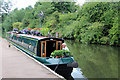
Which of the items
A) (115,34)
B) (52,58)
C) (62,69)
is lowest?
(62,69)

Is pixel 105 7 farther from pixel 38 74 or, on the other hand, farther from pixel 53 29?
pixel 38 74

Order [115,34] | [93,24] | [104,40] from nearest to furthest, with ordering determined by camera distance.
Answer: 1. [115,34]
2. [104,40]
3. [93,24]

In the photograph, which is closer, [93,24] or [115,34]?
[115,34]

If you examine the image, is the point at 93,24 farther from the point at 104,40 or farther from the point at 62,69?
the point at 62,69

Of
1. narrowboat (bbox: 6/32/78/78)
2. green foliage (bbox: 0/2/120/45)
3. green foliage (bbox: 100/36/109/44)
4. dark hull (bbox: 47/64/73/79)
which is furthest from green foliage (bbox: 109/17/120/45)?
dark hull (bbox: 47/64/73/79)

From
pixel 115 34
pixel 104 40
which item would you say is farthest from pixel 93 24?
pixel 115 34

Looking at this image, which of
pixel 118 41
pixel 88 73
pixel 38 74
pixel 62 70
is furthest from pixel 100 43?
pixel 38 74

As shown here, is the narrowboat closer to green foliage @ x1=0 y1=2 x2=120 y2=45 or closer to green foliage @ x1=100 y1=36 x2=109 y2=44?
green foliage @ x1=0 y1=2 x2=120 y2=45

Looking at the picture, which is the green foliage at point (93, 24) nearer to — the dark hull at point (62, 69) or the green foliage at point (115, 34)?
the green foliage at point (115, 34)

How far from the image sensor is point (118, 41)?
69.9 ft

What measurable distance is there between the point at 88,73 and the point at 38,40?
13.1 feet

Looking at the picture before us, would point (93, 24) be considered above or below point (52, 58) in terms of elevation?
above

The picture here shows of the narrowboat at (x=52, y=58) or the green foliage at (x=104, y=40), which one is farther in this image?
the green foliage at (x=104, y=40)

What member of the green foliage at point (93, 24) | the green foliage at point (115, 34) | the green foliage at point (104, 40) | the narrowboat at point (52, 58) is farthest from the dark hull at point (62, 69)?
the green foliage at point (104, 40)
